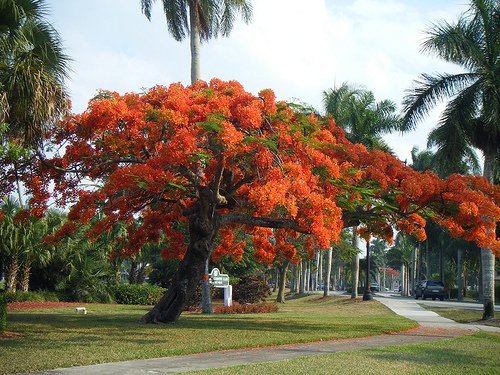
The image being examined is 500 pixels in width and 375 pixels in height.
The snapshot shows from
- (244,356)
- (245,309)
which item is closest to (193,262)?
(244,356)

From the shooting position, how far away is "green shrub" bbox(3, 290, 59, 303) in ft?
Result: 88.0

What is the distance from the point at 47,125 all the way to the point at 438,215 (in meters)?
11.9

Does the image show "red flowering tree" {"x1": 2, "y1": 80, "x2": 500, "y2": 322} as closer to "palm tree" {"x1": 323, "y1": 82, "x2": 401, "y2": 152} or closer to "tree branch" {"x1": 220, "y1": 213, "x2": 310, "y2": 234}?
"tree branch" {"x1": 220, "y1": 213, "x2": 310, "y2": 234}

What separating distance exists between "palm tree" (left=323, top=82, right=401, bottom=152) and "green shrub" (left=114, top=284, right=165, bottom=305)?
15.2 m

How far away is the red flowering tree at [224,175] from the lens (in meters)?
13.1

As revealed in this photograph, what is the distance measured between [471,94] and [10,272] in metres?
22.6

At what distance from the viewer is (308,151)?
14.2m

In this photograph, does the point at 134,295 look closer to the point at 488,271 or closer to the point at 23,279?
the point at 23,279

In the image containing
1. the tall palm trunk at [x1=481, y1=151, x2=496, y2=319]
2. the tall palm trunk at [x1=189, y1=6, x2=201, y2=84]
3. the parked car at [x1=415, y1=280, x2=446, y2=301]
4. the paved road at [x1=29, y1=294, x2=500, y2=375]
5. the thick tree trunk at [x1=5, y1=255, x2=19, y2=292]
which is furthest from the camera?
the parked car at [x1=415, y1=280, x2=446, y2=301]

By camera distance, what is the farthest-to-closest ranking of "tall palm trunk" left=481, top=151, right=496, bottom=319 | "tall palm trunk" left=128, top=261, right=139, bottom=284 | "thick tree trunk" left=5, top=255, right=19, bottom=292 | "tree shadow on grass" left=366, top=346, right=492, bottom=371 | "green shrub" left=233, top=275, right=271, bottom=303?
1. "tall palm trunk" left=128, top=261, right=139, bottom=284
2. "green shrub" left=233, top=275, right=271, bottom=303
3. "thick tree trunk" left=5, top=255, right=19, bottom=292
4. "tall palm trunk" left=481, top=151, right=496, bottom=319
5. "tree shadow on grass" left=366, top=346, right=492, bottom=371

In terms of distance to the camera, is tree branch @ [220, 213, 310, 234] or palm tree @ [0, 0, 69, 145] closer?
palm tree @ [0, 0, 69, 145]

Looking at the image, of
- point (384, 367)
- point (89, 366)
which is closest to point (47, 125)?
point (89, 366)

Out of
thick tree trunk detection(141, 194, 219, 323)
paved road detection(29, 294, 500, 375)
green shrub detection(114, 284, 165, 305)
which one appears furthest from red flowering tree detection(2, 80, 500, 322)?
green shrub detection(114, 284, 165, 305)

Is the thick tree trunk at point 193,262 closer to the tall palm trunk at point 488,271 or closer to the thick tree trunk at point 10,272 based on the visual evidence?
the tall palm trunk at point 488,271
